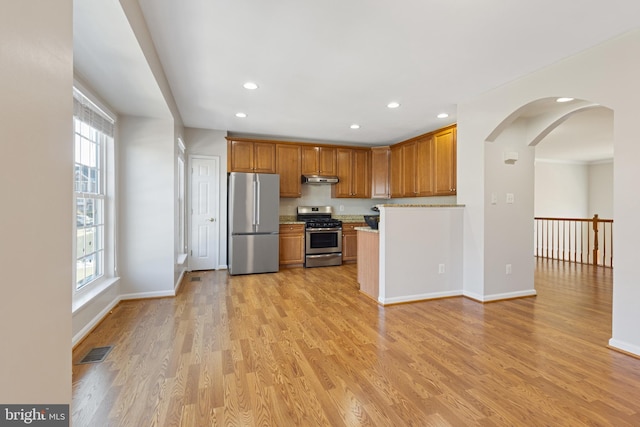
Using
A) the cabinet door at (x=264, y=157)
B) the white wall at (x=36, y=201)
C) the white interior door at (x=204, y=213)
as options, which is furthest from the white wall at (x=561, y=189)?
the white wall at (x=36, y=201)

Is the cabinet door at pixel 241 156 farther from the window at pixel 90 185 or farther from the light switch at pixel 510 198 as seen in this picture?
the light switch at pixel 510 198

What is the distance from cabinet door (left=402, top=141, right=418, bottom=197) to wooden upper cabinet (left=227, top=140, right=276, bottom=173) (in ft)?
7.94

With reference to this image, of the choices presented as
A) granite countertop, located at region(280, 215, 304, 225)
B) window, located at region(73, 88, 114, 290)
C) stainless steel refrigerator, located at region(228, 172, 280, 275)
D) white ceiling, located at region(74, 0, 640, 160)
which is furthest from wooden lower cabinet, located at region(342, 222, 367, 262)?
window, located at region(73, 88, 114, 290)

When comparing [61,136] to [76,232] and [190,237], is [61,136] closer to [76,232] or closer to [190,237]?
[76,232]

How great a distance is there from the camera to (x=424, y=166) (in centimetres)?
491

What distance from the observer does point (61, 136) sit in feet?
3.03

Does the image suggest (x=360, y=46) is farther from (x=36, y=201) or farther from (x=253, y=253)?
(x=253, y=253)

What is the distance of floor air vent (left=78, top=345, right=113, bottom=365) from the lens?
211cm

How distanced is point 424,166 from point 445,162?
49cm

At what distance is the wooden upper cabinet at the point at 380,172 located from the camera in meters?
5.95

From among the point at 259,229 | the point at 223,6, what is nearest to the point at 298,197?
the point at 259,229

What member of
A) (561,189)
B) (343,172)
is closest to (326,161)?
(343,172)

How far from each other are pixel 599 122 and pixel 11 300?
658 centimetres

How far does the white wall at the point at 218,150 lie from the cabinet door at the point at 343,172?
218 centimetres
